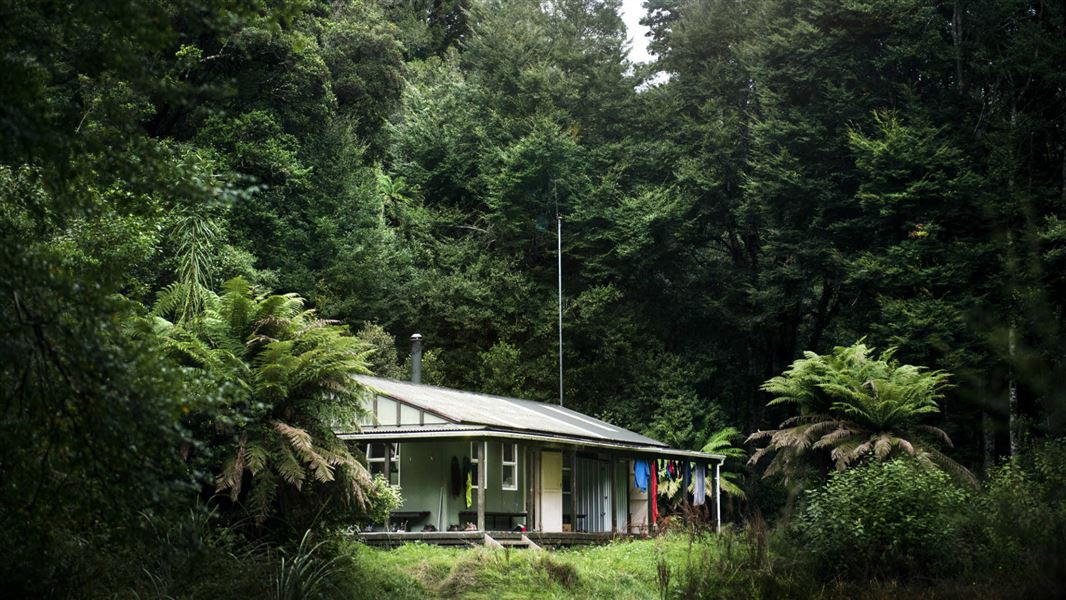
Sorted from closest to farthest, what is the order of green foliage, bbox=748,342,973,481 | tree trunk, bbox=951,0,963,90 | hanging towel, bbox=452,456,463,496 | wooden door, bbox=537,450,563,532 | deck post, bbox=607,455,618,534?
green foliage, bbox=748,342,973,481, hanging towel, bbox=452,456,463,496, wooden door, bbox=537,450,563,532, deck post, bbox=607,455,618,534, tree trunk, bbox=951,0,963,90

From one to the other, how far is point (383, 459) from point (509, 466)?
307cm

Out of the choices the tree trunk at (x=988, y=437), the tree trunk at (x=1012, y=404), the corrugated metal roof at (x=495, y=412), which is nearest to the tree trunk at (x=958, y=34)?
the tree trunk at (x=1012, y=404)

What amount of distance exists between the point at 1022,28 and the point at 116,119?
2789 cm

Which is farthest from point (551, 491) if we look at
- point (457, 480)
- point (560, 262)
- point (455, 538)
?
point (560, 262)

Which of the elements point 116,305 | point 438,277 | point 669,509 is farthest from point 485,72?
point 116,305

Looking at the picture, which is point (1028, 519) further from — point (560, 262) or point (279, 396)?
point (560, 262)

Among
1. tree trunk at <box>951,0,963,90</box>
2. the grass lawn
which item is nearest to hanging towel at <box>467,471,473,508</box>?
the grass lawn

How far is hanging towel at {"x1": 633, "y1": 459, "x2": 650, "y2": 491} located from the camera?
2995 centimetres

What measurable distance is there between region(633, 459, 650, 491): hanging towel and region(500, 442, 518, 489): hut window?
4.97 metres

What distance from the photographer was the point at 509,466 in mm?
25844

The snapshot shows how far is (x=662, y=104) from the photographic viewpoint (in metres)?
41.5

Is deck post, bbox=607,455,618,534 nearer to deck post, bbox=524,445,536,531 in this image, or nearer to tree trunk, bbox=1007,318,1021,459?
deck post, bbox=524,445,536,531

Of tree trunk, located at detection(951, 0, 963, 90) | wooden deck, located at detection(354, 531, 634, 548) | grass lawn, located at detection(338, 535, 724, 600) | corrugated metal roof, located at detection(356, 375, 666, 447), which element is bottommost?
grass lawn, located at detection(338, 535, 724, 600)

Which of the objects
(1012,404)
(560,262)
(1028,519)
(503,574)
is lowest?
(503,574)
